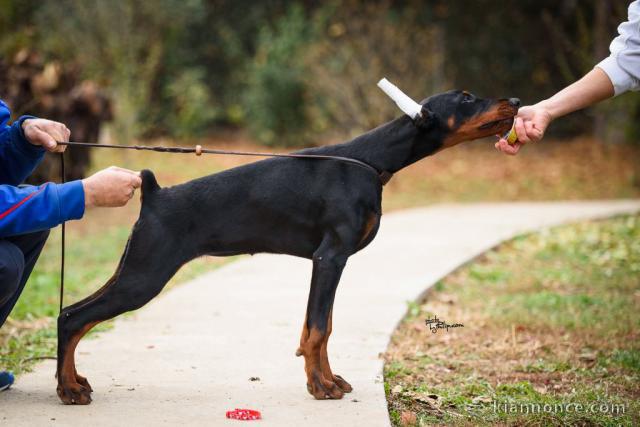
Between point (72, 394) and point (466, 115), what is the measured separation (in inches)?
91.6

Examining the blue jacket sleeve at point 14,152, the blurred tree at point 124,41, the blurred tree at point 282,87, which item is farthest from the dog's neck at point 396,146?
the blurred tree at point 282,87

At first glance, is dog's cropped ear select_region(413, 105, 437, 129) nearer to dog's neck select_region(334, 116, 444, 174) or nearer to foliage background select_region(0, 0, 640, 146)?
dog's neck select_region(334, 116, 444, 174)

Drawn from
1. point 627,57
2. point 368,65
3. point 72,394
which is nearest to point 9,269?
point 72,394

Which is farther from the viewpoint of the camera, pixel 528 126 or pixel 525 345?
pixel 525 345

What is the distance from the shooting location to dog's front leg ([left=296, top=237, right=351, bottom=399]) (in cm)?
397

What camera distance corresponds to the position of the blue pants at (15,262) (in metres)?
3.77

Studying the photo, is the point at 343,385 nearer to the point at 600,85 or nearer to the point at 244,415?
the point at 244,415

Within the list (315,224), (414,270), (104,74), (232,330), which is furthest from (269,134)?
(315,224)

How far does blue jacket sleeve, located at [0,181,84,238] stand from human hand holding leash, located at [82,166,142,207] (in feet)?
0.13

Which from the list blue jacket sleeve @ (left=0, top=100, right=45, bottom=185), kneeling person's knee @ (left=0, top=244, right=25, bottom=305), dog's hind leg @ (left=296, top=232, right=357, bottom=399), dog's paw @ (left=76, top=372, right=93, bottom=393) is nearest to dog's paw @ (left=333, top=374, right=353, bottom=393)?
dog's hind leg @ (left=296, top=232, right=357, bottom=399)

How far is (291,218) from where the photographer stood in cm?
413

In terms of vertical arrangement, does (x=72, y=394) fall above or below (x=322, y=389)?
below

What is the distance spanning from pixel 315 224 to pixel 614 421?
1.68 m

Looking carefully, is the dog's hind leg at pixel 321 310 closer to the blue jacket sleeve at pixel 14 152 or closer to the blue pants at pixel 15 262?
the blue pants at pixel 15 262
